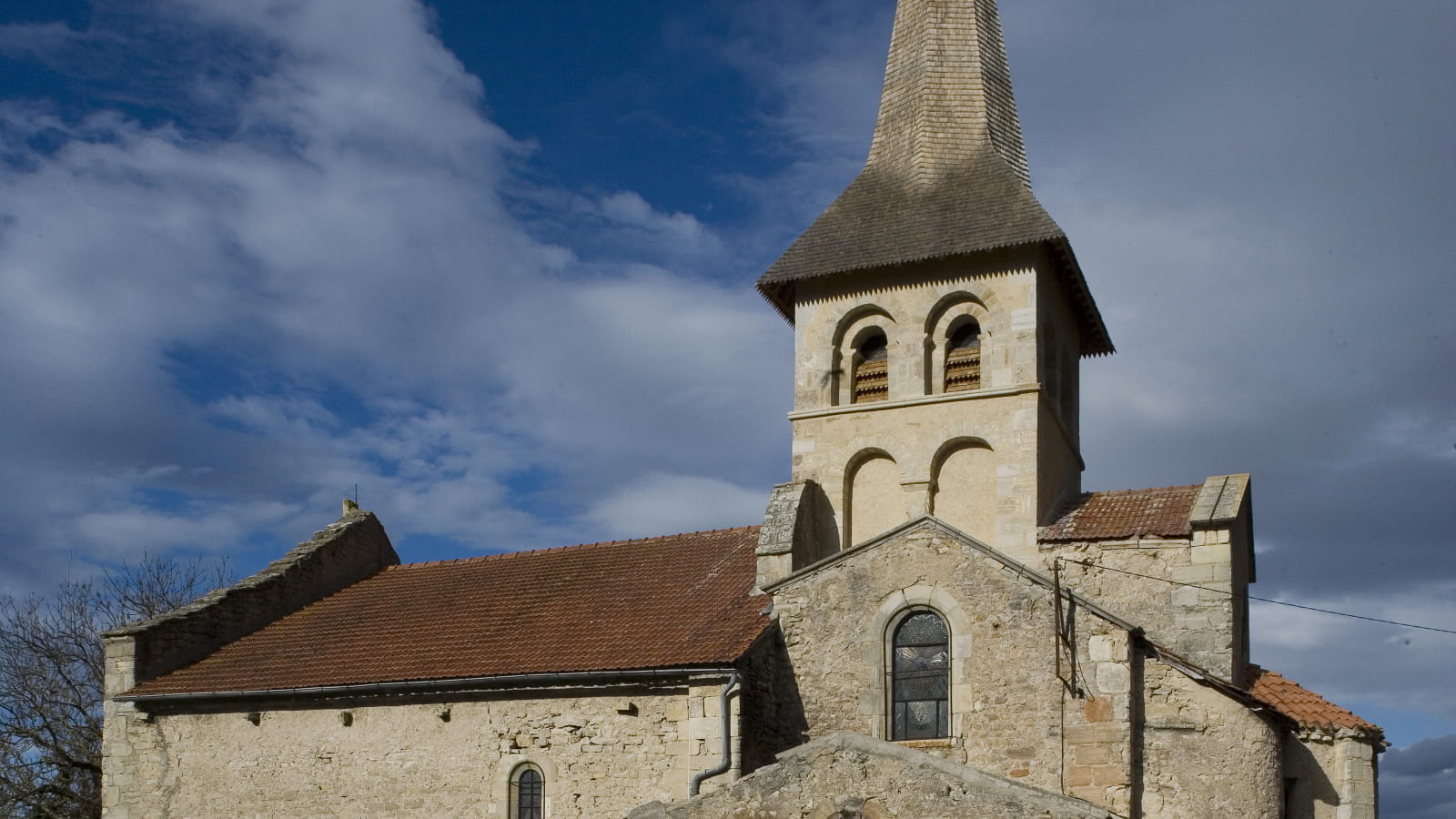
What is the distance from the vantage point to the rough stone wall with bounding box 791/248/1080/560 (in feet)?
63.8

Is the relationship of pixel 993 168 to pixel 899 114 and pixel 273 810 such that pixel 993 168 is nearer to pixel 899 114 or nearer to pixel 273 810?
pixel 899 114

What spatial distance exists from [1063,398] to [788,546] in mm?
5697

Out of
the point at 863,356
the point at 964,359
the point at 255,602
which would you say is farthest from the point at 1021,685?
the point at 255,602

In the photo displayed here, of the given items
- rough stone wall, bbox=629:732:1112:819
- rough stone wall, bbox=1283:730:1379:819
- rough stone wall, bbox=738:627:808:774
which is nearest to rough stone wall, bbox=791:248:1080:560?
rough stone wall, bbox=738:627:808:774

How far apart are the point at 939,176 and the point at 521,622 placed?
29.6ft

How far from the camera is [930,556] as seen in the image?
16.8 meters

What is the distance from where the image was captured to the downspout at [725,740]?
53.1 feet

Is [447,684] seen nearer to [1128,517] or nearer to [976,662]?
[976,662]

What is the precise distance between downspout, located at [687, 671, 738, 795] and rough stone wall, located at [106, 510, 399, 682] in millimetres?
9370

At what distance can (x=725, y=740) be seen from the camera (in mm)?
16406

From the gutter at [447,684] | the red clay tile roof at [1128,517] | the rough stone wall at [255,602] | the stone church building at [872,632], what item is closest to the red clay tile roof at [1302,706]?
the stone church building at [872,632]

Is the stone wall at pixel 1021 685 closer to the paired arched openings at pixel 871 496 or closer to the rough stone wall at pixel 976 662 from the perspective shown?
the rough stone wall at pixel 976 662

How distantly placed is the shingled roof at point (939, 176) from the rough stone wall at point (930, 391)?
1.24 ft

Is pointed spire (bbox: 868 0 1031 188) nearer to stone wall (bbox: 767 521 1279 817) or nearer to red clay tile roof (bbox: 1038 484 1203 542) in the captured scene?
red clay tile roof (bbox: 1038 484 1203 542)
